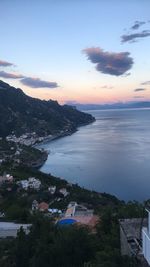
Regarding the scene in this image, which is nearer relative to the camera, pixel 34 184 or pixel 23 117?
pixel 34 184

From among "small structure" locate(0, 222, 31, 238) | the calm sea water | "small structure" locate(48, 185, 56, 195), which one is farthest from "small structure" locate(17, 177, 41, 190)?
"small structure" locate(0, 222, 31, 238)

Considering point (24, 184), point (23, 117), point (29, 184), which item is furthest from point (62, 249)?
point (23, 117)

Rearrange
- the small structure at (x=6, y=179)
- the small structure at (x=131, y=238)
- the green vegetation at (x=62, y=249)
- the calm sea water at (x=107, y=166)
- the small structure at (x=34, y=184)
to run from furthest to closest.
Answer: the calm sea water at (x=107, y=166)
the small structure at (x=6, y=179)
the small structure at (x=34, y=184)
the green vegetation at (x=62, y=249)
the small structure at (x=131, y=238)

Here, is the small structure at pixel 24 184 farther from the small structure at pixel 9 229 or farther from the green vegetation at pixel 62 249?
the green vegetation at pixel 62 249

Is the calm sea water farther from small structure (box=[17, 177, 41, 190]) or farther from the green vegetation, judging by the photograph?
the green vegetation

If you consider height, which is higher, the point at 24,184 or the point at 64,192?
the point at 24,184

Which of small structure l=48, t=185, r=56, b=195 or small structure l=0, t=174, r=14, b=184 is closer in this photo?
small structure l=48, t=185, r=56, b=195

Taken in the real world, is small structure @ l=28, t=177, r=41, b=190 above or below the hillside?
below

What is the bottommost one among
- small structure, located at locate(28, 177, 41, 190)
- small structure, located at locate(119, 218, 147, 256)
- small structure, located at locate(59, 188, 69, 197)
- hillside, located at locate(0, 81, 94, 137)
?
Result: small structure, located at locate(59, 188, 69, 197)

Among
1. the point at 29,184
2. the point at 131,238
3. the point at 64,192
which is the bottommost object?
the point at 64,192

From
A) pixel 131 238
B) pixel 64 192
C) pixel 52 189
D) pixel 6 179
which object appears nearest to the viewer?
pixel 131 238

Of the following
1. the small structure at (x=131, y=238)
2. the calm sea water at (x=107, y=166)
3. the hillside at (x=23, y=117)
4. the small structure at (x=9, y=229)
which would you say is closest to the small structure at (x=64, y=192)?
the calm sea water at (x=107, y=166)

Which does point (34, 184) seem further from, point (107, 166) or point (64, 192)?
point (107, 166)

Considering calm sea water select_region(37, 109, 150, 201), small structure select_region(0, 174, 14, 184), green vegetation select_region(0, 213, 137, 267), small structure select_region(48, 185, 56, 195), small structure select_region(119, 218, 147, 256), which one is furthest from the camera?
calm sea water select_region(37, 109, 150, 201)
